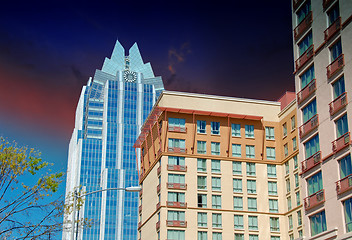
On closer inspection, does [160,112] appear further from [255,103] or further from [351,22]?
[351,22]

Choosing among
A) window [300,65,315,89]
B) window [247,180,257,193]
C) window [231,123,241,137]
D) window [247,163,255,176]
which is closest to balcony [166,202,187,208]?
window [247,180,257,193]

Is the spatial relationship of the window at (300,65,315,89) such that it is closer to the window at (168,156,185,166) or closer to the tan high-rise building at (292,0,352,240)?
the tan high-rise building at (292,0,352,240)

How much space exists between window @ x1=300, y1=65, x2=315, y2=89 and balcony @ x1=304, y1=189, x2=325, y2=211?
10446 mm

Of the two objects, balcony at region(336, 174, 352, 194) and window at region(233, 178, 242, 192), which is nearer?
balcony at region(336, 174, 352, 194)

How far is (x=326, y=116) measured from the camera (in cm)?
4591

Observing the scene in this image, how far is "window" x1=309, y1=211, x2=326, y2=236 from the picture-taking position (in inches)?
1751

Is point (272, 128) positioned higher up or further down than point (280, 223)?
higher up

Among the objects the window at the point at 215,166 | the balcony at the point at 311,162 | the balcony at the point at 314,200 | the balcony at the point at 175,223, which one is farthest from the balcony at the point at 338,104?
the window at the point at 215,166

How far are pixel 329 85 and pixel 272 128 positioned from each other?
48.6 meters

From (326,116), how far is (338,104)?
1931 millimetres

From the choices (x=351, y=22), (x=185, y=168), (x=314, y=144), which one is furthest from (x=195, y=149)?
(x=351, y=22)

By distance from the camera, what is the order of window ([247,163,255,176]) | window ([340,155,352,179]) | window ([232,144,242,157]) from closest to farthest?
window ([340,155,352,179]), window ([247,163,255,176]), window ([232,144,242,157])

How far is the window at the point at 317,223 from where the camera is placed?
4447 centimetres

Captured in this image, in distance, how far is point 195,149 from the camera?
297ft
